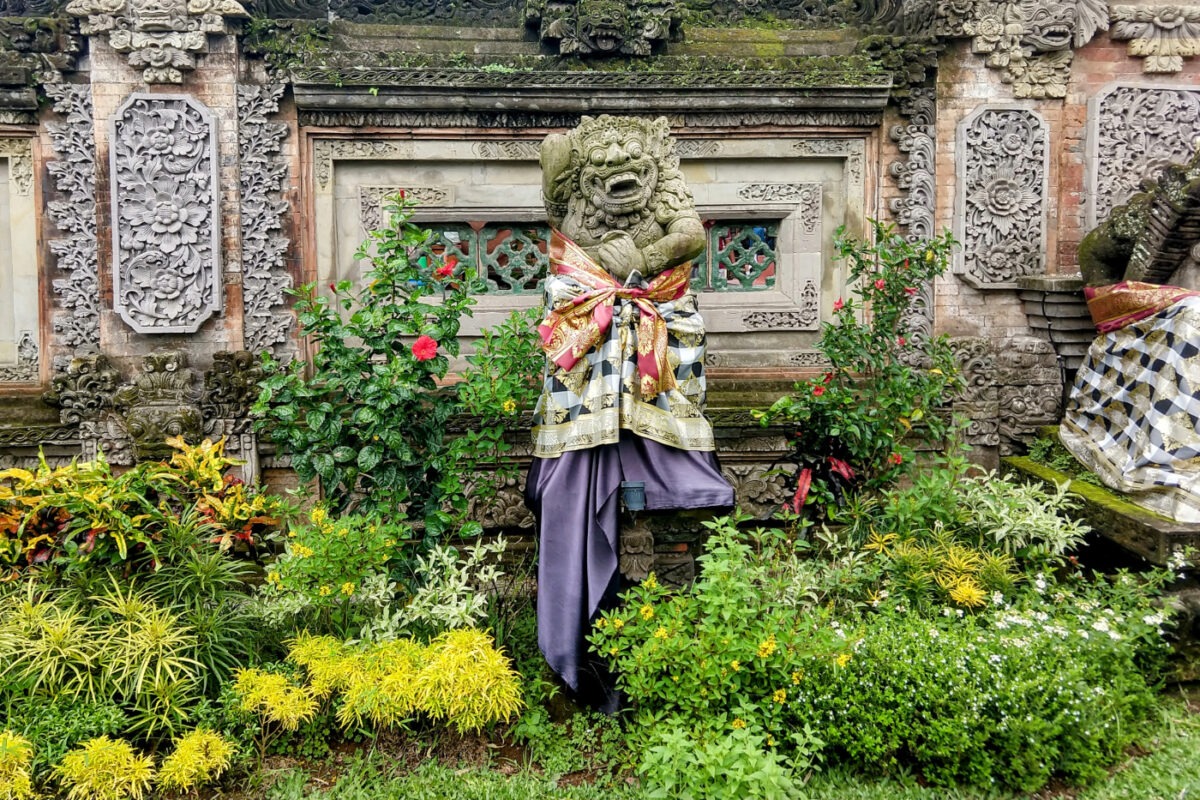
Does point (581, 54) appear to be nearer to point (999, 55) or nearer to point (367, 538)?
point (999, 55)

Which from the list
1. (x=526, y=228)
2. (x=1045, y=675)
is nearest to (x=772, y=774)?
(x=1045, y=675)

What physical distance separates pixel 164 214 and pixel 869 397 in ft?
14.8

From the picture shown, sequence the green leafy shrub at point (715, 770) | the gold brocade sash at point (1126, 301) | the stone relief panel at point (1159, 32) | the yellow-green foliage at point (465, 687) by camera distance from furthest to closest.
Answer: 1. the stone relief panel at point (1159, 32)
2. the gold brocade sash at point (1126, 301)
3. the yellow-green foliage at point (465, 687)
4. the green leafy shrub at point (715, 770)

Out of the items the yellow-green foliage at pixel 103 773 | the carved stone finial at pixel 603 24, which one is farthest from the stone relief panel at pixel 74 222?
the yellow-green foliage at pixel 103 773

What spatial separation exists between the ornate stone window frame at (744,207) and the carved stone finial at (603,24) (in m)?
0.69

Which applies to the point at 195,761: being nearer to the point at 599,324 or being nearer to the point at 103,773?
the point at 103,773

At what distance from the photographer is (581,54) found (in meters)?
5.83

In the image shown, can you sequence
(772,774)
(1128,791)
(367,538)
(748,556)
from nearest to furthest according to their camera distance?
1. (772,774)
2. (1128,791)
3. (367,538)
4. (748,556)

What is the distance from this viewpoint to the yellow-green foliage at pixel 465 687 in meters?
3.64

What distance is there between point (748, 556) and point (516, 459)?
5.93ft

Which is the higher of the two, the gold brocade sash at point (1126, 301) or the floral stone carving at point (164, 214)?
the floral stone carving at point (164, 214)

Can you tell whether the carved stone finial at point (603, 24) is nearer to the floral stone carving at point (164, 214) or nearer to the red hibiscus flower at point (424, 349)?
the floral stone carving at point (164, 214)

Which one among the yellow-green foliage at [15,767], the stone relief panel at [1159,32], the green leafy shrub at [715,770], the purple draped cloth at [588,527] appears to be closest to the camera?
the green leafy shrub at [715,770]

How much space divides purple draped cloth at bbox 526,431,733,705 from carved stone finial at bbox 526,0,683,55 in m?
3.04
